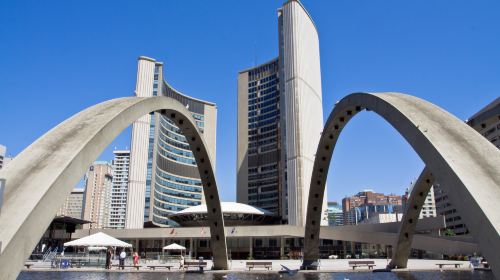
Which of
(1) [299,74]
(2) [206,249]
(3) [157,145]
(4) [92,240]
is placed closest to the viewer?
(4) [92,240]

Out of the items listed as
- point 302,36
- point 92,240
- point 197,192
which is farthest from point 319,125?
point 92,240

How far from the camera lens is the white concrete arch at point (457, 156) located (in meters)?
10.7

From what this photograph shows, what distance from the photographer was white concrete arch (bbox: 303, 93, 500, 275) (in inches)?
420

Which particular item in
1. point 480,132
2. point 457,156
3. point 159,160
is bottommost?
point 457,156

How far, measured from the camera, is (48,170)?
1182 centimetres

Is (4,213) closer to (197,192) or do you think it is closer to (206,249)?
(206,249)

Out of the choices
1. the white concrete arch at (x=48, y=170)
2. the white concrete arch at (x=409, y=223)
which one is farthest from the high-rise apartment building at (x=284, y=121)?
the white concrete arch at (x=48, y=170)

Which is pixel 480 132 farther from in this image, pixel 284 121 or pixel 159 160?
pixel 159 160

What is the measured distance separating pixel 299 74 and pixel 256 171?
43.8 metres

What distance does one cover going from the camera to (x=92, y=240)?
38906 millimetres

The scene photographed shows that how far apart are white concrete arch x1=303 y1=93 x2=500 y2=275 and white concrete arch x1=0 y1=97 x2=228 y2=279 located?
33.0 ft

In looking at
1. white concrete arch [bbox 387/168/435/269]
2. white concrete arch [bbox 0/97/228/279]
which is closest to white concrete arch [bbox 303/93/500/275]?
white concrete arch [bbox 0/97/228/279]

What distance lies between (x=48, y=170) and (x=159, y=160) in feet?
421

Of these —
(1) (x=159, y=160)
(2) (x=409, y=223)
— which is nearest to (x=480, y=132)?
(2) (x=409, y=223)
